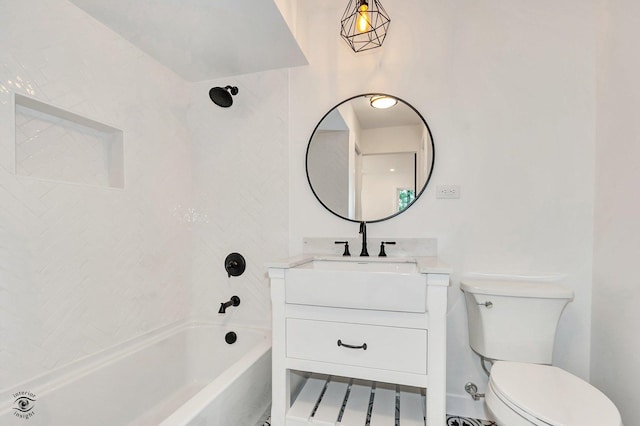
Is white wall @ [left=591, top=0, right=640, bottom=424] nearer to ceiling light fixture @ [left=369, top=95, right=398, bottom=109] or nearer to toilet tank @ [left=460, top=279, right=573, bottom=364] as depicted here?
toilet tank @ [left=460, top=279, right=573, bottom=364]

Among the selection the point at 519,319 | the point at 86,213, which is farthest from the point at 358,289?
the point at 86,213

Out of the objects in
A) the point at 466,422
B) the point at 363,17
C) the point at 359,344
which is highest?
the point at 363,17

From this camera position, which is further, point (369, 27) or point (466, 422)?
point (369, 27)

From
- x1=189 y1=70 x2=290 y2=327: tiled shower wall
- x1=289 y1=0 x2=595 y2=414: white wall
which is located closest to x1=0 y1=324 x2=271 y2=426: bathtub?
x1=189 y1=70 x2=290 y2=327: tiled shower wall

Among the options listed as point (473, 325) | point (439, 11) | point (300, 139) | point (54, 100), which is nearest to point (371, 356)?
point (473, 325)

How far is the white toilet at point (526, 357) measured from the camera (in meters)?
0.97

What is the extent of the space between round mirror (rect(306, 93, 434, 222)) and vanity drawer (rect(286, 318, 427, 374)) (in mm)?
752

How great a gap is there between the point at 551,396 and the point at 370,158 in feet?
4.53

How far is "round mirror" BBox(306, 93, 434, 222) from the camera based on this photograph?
1798 millimetres

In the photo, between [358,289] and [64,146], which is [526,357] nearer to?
[358,289]

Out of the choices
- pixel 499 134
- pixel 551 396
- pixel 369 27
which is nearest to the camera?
pixel 551 396

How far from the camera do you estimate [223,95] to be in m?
1.90

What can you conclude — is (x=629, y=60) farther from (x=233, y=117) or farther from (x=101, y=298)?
(x=101, y=298)

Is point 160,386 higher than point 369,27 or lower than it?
lower
